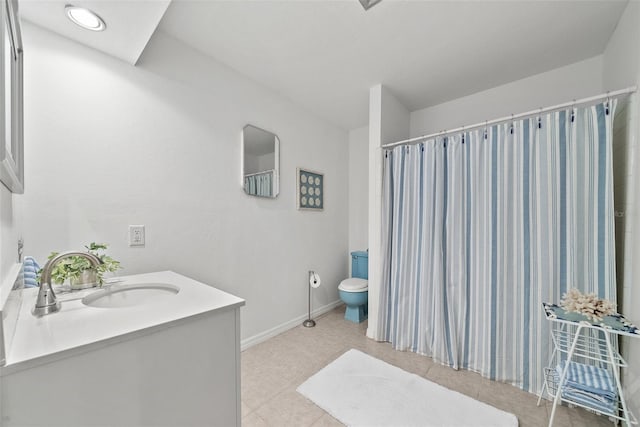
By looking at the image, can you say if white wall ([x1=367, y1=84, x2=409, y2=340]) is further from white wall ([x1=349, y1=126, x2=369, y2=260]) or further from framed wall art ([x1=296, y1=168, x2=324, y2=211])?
white wall ([x1=349, y1=126, x2=369, y2=260])

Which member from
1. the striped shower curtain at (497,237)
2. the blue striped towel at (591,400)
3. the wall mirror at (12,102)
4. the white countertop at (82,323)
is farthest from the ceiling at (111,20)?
the blue striped towel at (591,400)

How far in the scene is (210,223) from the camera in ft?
6.27

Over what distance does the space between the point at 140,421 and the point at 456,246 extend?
2040 mm

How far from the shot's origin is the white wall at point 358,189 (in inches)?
128

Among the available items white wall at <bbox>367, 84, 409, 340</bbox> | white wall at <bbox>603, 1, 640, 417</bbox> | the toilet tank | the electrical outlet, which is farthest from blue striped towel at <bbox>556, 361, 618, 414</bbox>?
the electrical outlet

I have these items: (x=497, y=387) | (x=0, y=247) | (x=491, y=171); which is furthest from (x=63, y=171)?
(x=497, y=387)

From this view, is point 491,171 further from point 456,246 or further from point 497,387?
point 497,387

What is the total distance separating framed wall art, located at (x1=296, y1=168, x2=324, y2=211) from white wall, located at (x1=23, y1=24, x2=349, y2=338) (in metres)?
0.09

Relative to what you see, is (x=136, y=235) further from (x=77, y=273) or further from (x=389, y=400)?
(x=389, y=400)

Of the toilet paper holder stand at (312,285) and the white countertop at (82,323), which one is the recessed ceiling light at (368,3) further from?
the toilet paper holder stand at (312,285)

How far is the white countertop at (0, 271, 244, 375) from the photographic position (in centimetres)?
59

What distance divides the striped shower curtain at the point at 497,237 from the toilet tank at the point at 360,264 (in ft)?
2.20

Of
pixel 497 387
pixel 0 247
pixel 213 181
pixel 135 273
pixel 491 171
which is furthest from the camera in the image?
pixel 213 181

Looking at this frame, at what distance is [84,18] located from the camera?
1.20 meters
